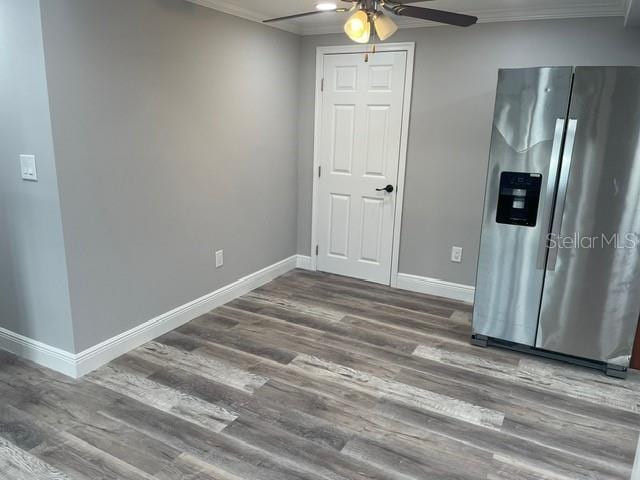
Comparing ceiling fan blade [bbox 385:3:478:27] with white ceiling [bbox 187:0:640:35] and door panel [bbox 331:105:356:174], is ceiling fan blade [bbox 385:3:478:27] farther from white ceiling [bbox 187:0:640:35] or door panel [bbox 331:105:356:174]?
door panel [bbox 331:105:356:174]

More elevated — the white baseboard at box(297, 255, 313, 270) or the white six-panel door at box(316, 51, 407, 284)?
the white six-panel door at box(316, 51, 407, 284)

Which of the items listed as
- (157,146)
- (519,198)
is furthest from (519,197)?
(157,146)

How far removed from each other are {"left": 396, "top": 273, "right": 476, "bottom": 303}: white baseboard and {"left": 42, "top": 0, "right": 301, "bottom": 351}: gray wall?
1378 mm

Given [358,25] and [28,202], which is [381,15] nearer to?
[358,25]

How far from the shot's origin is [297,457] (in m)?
2.12

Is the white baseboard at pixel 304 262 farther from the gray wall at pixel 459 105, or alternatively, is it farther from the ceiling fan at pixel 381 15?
the ceiling fan at pixel 381 15

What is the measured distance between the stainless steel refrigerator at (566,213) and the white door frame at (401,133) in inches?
46.1

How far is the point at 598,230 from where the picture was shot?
2.75 meters

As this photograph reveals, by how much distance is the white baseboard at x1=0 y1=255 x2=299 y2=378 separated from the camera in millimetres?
2709

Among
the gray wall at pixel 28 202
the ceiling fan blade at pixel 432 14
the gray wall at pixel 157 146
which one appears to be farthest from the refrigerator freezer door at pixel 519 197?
the gray wall at pixel 28 202

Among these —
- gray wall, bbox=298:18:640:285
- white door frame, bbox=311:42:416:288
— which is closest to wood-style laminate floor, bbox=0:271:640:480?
gray wall, bbox=298:18:640:285

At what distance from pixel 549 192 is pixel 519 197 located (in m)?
0.17

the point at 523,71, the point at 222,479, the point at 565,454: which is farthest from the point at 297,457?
the point at 523,71

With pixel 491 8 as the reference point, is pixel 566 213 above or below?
below
